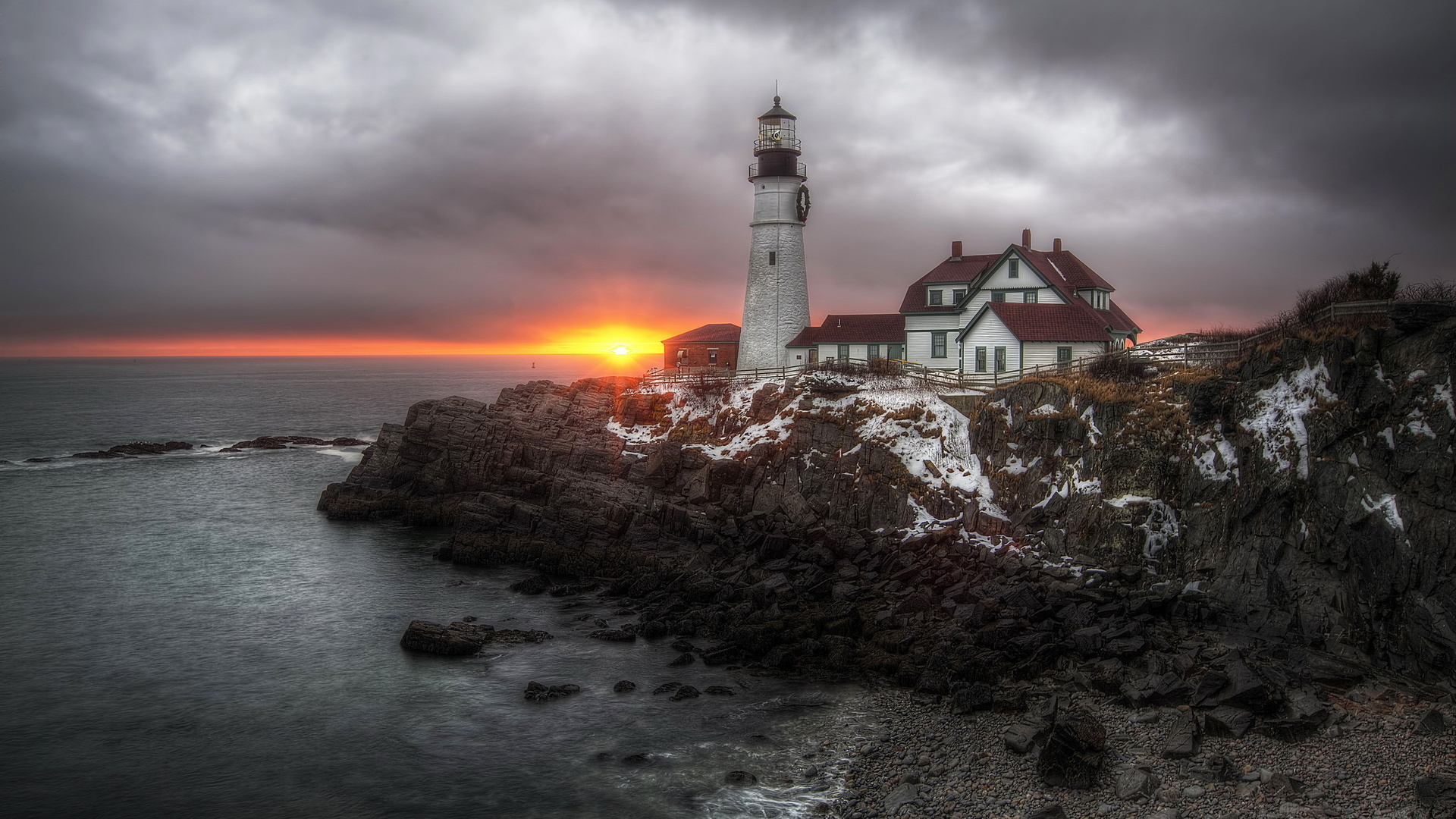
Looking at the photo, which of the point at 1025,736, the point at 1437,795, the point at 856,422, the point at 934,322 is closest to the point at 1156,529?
the point at 1025,736

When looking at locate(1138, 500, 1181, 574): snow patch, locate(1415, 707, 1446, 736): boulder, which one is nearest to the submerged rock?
locate(1138, 500, 1181, 574): snow patch

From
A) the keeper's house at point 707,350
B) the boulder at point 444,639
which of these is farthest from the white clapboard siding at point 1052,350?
the boulder at point 444,639

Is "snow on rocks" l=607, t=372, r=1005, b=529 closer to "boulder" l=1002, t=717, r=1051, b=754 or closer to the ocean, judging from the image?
the ocean

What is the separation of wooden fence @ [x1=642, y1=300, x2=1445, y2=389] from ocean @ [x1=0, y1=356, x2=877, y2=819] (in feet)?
60.5

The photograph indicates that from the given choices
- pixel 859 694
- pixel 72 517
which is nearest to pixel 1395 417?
pixel 859 694

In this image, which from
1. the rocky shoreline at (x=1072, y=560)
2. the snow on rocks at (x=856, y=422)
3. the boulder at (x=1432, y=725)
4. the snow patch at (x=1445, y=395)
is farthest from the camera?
the snow on rocks at (x=856, y=422)

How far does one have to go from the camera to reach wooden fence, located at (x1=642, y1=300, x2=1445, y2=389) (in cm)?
2792

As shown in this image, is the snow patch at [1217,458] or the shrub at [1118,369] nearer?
the snow patch at [1217,458]

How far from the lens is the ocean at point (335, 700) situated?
17.9 meters

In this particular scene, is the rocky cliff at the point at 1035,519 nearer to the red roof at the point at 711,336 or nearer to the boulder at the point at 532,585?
the boulder at the point at 532,585

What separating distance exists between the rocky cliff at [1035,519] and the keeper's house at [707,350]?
11584 mm

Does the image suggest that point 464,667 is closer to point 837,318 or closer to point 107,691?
point 107,691

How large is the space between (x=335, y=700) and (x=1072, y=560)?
78.3ft

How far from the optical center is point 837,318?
51.8m
